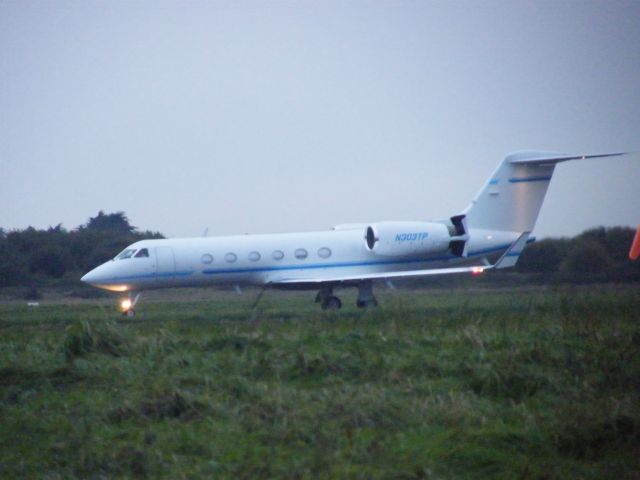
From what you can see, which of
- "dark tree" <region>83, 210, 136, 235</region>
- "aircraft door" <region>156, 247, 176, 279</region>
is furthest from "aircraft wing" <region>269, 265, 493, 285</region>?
"dark tree" <region>83, 210, 136, 235</region>

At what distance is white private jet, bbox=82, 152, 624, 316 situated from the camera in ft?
85.6

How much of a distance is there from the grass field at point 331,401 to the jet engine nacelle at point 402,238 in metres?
12.9

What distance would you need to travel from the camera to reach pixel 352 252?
27.7 metres

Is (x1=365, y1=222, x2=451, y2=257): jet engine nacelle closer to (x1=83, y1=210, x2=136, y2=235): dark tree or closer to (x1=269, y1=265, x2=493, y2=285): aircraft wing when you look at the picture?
(x1=269, y1=265, x2=493, y2=285): aircraft wing

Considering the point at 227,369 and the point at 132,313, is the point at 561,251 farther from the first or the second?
the point at 227,369

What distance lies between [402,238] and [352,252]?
157 cm

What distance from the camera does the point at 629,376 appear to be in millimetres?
10320

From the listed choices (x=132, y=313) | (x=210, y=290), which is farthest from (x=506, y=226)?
(x=210, y=290)

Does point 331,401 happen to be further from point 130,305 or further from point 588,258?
point 588,258

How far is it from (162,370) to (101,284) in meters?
15.2

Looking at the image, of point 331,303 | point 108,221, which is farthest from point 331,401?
point 108,221

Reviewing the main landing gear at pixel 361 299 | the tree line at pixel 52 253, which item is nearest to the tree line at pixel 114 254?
the tree line at pixel 52 253

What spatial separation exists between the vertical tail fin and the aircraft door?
919cm

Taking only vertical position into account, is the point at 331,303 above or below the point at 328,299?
below
